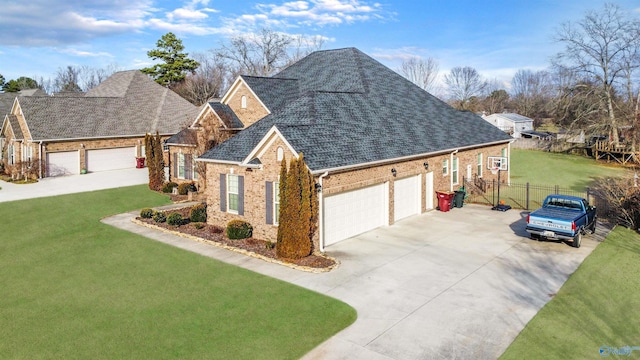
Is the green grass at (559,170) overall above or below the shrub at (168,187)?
above

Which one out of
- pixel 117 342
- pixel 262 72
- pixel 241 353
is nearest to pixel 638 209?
pixel 241 353

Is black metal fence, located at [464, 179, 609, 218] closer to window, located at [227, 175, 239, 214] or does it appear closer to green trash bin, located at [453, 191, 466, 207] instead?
green trash bin, located at [453, 191, 466, 207]

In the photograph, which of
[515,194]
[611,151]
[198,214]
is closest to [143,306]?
[198,214]

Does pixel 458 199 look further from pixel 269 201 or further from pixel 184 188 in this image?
pixel 184 188

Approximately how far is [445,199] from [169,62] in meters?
61.2

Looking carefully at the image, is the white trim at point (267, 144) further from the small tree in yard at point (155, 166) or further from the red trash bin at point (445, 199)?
the small tree in yard at point (155, 166)

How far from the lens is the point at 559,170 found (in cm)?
3912

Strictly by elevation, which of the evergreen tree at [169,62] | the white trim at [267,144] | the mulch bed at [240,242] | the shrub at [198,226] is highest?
the evergreen tree at [169,62]

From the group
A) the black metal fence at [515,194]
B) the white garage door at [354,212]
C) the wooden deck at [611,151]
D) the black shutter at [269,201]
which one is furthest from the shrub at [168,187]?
the wooden deck at [611,151]

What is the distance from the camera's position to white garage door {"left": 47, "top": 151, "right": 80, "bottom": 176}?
111ft

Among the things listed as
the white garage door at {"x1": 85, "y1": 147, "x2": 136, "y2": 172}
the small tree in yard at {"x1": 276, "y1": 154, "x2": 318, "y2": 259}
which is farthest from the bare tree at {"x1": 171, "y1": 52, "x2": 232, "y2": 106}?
the small tree in yard at {"x1": 276, "y1": 154, "x2": 318, "y2": 259}

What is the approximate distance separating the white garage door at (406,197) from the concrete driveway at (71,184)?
19428 millimetres

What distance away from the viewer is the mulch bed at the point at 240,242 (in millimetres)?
15188

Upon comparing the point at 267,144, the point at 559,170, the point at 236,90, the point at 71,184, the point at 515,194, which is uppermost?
the point at 236,90
